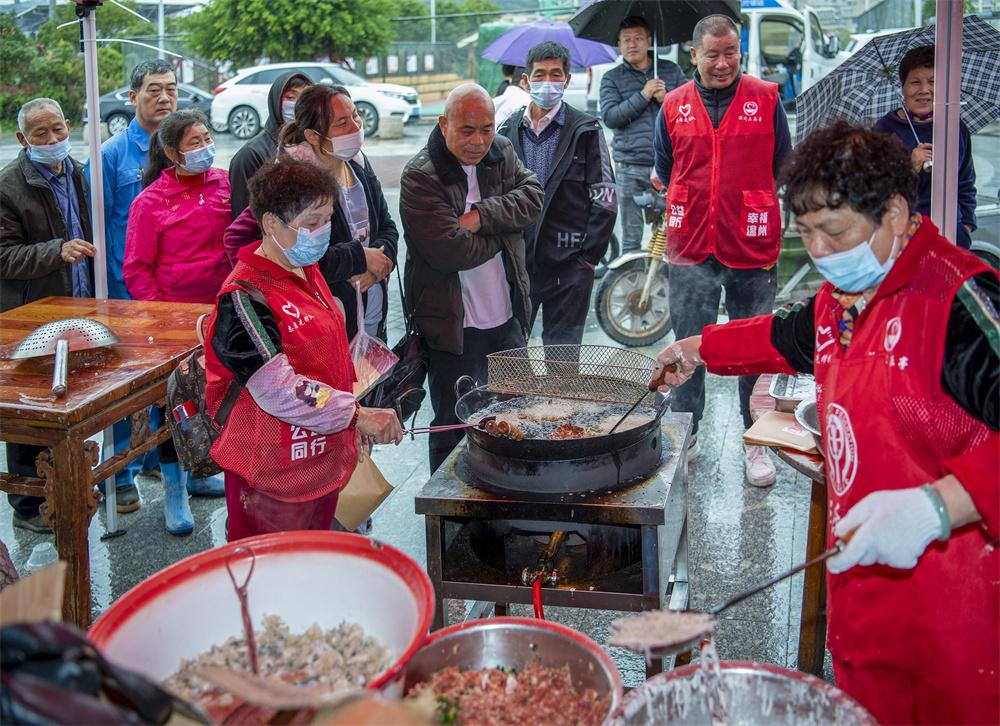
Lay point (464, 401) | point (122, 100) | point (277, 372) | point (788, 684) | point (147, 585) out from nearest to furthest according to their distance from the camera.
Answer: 1. point (788, 684)
2. point (147, 585)
3. point (277, 372)
4. point (464, 401)
5. point (122, 100)

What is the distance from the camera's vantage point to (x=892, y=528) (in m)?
1.70

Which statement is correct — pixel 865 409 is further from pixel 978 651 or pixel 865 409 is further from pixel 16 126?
pixel 16 126

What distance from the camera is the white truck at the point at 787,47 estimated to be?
8.72 metres

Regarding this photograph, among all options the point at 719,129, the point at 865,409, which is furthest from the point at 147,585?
the point at 719,129

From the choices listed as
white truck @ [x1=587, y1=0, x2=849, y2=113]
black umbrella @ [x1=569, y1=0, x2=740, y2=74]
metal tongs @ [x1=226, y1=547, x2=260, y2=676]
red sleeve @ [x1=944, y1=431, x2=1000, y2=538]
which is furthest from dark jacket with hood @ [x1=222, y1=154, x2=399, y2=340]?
white truck @ [x1=587, y1=0, x2=849, y2=113]

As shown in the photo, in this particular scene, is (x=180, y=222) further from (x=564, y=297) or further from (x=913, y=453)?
(x=913, y=453)

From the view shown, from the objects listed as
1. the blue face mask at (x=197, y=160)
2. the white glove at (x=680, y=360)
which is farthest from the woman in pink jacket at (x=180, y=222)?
the white glove at (x=680, y=360)

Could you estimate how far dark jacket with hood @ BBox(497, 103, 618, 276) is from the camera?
501 centimetres

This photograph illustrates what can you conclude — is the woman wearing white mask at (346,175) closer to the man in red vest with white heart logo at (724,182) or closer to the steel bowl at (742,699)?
the man in red vest with white heart logo at (724,182)

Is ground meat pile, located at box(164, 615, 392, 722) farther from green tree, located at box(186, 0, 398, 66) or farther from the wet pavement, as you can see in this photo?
green tree, located at box(186, 0, 398, 66)

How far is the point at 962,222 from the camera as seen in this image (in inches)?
180

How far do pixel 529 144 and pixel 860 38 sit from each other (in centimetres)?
393

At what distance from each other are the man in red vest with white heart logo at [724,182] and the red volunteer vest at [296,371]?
7.67ft

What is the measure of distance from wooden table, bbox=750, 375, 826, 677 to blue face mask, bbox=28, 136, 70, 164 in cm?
323
